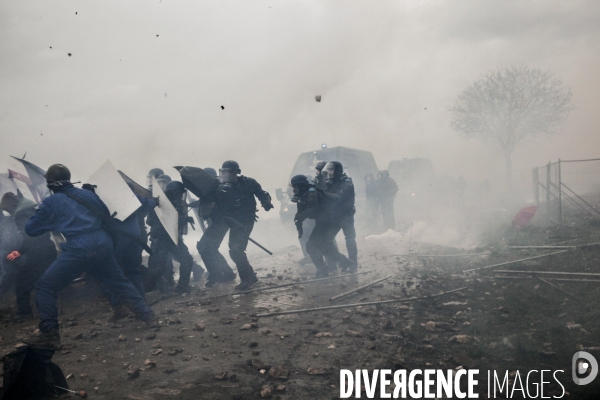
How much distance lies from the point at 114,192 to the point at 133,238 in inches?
25.3

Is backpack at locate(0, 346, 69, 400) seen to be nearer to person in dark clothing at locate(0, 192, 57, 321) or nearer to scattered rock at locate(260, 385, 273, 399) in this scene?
scattered rock at locate(260, 385, 273, 399)

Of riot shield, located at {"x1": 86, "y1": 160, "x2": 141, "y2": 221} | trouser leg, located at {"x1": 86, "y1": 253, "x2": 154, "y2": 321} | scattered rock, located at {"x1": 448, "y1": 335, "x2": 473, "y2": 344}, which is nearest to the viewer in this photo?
scattered rock, located at {"x1": 448, "y1": 335, "x2": 473, "y2": 344}

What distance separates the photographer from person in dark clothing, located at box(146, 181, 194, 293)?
Result: 6.31m

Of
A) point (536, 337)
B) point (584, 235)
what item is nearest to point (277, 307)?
point (536, 337)

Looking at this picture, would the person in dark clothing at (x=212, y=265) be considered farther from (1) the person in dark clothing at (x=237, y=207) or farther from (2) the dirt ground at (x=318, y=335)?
(2) the dirt ground at (x=318, y=335)

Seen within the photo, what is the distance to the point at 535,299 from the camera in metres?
4.86

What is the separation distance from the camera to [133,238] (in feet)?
17.0

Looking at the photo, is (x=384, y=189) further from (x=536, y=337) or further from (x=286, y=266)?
(x=536, y=337)

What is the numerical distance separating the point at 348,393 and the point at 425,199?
625 inches

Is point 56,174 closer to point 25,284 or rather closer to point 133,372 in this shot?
point 25,284

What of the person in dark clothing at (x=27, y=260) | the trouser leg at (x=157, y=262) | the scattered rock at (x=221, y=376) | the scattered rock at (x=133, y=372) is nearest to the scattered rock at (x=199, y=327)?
the scattered rock at (x=133, y=372)

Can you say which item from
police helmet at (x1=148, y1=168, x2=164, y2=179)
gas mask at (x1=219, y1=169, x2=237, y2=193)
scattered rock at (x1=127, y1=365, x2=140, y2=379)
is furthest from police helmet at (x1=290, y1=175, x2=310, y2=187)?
scattered rock at (x1=127, y1=365, x2=140, y2=379)

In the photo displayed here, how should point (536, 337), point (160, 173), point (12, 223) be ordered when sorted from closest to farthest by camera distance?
point (536, 337)
point (12, 223)
point (160, 173)

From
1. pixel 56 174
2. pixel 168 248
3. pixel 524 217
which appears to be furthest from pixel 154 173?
pixel 524 217
